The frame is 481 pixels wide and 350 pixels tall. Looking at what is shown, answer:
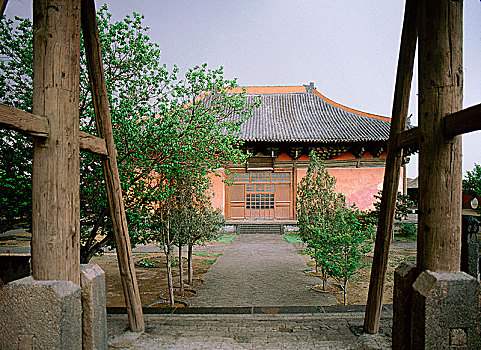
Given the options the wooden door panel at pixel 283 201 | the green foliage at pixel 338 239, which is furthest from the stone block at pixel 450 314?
the wooden door panel at pixel 283 201

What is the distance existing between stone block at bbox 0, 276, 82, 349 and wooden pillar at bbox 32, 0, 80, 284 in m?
0.12

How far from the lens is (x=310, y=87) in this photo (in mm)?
20188

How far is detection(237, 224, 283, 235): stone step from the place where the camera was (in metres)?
15.7

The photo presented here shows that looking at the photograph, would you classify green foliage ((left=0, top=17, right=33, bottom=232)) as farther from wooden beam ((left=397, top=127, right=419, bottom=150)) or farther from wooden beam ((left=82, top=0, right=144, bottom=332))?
wooden beam ((left=397, top=127, right=419, bottom=150))

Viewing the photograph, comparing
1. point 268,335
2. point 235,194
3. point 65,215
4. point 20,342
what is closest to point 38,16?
point 65,215

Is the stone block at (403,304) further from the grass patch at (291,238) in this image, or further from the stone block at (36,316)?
the grass patch at (291,238)

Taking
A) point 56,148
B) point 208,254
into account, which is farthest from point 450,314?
point 208,254

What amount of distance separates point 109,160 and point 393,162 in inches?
102

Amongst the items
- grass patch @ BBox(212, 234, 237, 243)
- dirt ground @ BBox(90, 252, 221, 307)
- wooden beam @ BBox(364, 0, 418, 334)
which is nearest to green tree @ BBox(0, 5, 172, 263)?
dirt ground @ BBox(90, 252, 221, 307)

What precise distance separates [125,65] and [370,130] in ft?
42.2

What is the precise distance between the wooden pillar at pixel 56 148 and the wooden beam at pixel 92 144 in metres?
0.30

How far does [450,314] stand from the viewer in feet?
7.90

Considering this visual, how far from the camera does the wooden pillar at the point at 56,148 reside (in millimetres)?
2447

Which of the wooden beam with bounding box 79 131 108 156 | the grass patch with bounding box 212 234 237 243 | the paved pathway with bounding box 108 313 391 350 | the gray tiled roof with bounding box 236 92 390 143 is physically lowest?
the grass patch with bounding box 212 234 237 243
